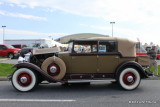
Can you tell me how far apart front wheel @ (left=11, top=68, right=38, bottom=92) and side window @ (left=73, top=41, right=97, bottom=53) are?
1565mm

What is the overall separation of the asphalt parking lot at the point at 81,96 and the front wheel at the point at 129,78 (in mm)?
193

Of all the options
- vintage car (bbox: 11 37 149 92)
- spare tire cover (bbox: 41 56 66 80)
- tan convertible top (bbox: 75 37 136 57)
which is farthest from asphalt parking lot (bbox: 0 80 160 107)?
tan convertible top (bbox: 75 37 136 57)

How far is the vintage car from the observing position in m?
6.43

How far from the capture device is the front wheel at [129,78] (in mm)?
6562

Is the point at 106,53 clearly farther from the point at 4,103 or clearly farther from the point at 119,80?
the point at 4,103

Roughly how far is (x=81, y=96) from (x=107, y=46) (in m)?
1.88

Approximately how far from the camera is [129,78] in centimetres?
655

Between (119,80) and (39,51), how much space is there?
281cm

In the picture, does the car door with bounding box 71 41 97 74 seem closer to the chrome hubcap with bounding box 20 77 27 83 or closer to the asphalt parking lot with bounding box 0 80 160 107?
the asphalt parking lot with bounding box 0 80 160 107

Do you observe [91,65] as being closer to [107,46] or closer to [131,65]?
[107,46]

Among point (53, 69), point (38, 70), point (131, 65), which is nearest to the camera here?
point (38, 70)

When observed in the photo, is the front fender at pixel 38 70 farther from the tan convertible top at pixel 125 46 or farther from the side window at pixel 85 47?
the tan convertible top at pixel 125 46

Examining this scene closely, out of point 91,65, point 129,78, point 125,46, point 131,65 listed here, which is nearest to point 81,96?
point 91,65

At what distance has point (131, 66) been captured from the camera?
665 cm
